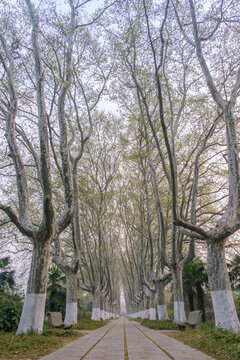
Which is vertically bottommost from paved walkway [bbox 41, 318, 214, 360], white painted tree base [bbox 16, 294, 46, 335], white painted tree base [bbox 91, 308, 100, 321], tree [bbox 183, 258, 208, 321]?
white painted tree base [bbox 91, 308, 100, 321]

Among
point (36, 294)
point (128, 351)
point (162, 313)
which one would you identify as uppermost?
point (36, 294)

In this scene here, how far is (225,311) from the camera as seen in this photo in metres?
7.29

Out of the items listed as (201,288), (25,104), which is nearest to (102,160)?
(25,104)

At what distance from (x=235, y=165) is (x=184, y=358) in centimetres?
560

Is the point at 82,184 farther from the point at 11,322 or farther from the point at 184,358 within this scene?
the point at 184,358

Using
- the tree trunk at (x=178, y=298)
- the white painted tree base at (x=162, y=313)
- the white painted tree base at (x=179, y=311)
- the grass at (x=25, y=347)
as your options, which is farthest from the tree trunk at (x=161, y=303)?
the grass at (x=25, y=347)

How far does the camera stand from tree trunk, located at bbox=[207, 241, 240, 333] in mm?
7117

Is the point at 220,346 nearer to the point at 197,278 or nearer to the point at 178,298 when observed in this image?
the point at 178,298

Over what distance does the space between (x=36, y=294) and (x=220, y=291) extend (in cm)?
552

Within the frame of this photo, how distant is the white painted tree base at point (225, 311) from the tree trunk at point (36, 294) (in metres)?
5.23

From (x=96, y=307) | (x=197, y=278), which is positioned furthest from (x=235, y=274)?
(x=96, y=307)

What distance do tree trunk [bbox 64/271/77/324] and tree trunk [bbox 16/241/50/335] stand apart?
5.00 meters

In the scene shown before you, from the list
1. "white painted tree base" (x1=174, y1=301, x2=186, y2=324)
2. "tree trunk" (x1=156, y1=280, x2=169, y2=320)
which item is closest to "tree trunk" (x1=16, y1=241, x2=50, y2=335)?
"white painted tree base" (x1=174, y1=301, x2=186, y2=324)

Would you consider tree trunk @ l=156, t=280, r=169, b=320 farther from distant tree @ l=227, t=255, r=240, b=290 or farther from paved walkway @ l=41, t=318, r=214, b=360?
paved walkway @ l=41, t=318, r=214, b=360
